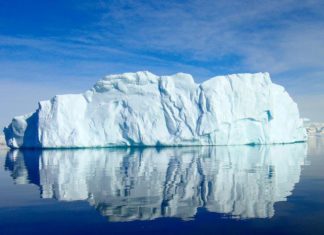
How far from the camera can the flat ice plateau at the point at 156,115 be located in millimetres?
37938

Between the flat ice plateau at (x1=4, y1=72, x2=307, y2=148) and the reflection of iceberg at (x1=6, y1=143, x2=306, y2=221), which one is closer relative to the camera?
the reflection of iceberg at (x1=6, y1=143, x2=306, y2=221)

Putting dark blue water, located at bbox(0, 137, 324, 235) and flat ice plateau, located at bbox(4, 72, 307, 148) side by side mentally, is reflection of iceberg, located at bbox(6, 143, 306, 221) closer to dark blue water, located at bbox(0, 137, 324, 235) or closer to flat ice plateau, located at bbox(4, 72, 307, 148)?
dark blue water, located at bbox(0, 137, 324, 235)

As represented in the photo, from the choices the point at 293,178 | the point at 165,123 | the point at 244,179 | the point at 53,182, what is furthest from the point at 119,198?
the point at 165,123

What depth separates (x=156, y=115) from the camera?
38.6m

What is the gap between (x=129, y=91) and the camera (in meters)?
40.1

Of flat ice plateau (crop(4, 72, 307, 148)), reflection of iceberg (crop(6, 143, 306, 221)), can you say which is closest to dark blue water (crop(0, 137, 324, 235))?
reflection of iceberg (crop(6, 143, 306, 221))

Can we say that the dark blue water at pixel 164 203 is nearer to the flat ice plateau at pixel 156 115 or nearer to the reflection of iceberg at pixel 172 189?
the reflection of iceberg at pixel 172 189

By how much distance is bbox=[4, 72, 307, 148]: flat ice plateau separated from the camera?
37.9 m

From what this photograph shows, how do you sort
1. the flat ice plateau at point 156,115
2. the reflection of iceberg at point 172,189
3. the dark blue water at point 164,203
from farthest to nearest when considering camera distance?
1. the flat ice plateau at point 156,115
2. the reflection of iceberg at point 172,189
3. the dark blue water at point 164,203

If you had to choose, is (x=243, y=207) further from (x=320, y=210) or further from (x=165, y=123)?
(x=165, y=123)

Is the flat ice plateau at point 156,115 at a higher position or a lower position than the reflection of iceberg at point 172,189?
higher

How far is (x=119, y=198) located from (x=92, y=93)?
3105 centimetres

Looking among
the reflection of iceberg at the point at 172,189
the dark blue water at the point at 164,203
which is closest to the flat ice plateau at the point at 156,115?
the reflection of iceberg at the point at 172,189

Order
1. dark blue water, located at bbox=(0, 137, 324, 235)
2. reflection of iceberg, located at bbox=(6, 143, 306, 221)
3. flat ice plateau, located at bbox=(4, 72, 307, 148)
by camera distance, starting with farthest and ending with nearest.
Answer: flat ice plateau, located at bbox=(4, 72, 307, 148) < reflection of iceberg, located at bbox=(6, 143, 306, 221) < dark blue water, located at bbox=(0, 137, 324, 235)
